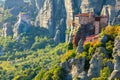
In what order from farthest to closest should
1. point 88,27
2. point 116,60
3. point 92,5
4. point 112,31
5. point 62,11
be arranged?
point 62,11, point 92,5, point 88,27, point 112,31, point 116,60

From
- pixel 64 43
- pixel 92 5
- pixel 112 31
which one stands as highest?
pixel 112 31

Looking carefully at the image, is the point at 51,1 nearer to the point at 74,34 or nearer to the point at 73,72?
the point at 74,34

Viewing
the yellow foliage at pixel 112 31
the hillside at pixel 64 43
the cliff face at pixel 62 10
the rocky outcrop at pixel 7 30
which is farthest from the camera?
the rocky outcrop at pixel 7 30

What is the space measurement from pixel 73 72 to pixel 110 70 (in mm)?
7082

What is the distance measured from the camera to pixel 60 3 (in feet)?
609

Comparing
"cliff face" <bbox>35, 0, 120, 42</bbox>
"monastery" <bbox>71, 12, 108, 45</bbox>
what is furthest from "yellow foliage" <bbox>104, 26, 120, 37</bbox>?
"cliff face" <bbox>35, 0, 120, 42</bbox>

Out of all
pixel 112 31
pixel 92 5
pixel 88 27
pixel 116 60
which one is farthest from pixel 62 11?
pixel 116 60

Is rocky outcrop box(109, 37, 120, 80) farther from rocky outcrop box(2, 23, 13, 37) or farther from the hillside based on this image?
rocky outcrop box(2, 23, 13, 37)

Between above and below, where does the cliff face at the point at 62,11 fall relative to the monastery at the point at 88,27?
below

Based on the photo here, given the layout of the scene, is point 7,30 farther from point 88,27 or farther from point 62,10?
point 88,27

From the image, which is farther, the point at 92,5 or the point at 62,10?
the point at 62,10

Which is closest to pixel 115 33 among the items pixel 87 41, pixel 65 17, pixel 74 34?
pixel 87 41

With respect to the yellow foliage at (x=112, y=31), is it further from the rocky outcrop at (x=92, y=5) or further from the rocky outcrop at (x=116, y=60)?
the rocky outcrop at (x=92, y=5)

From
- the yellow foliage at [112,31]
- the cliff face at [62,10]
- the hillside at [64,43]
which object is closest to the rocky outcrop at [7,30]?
the hillside at [64,43]
